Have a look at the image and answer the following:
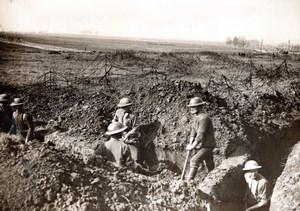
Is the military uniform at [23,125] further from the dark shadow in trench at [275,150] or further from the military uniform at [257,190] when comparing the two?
the dark shadow in trench at [275,150]

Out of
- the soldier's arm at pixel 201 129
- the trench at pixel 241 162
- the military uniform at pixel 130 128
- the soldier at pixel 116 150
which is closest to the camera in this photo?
the soldier at pixel 116 150

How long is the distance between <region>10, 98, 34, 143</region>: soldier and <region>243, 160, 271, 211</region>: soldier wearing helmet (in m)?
3.33

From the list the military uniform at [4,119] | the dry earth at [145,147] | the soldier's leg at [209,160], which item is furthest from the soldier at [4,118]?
the soldier's leg at [209,160]

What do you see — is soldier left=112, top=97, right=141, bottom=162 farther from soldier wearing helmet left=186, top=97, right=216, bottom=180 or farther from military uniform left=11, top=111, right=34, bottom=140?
military uniform left=11, top=111, right=34, bottom=140

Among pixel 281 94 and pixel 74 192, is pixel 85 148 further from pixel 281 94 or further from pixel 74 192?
pixel 281 94

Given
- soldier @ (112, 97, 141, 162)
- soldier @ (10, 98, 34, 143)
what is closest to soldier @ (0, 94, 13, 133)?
soldier @ (10, 98, 34, 143)

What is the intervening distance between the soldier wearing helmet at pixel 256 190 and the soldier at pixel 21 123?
Result: 3.33 metres

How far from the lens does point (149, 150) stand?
626 cm

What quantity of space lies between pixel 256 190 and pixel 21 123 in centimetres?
378

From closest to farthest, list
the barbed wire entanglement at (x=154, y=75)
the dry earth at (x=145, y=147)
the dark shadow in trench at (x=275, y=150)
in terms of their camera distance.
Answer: the dry earth at (x=145, y=147)
the dark shadow in trench at (x=275, y=150)
the barbed wire entanglement at (x=154, y=75)

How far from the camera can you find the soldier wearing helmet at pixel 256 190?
15.1 feet

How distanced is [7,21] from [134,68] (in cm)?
883

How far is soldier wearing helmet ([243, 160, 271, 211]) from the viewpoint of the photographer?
181 inches

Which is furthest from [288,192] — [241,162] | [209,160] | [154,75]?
[154,75]
